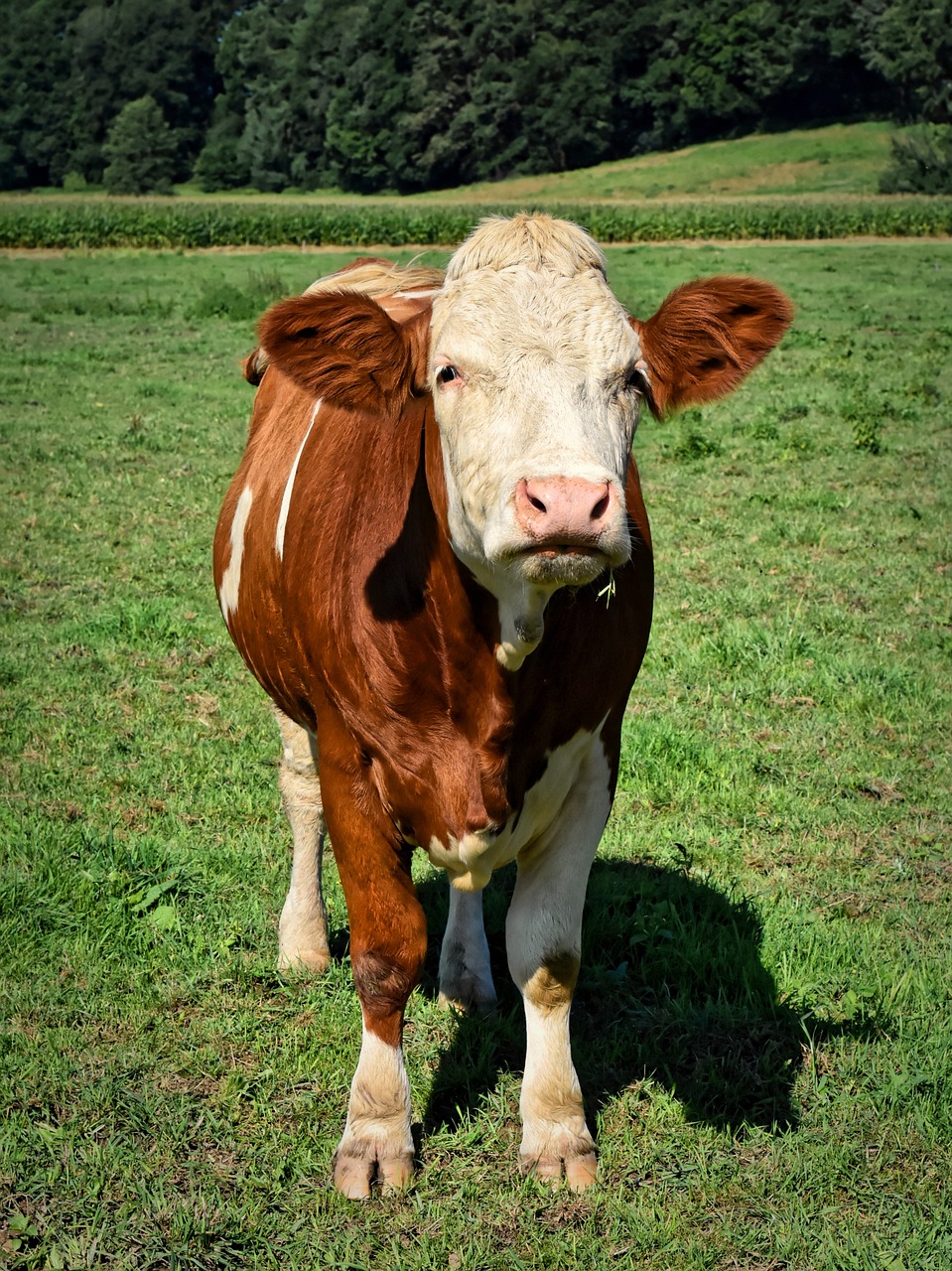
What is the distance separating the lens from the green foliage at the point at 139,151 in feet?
297

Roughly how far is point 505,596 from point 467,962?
5.58 ft

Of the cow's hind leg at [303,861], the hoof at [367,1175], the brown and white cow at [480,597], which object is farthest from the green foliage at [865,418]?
the hoof at [367,1175]

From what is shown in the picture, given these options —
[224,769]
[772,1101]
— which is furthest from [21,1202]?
[224,769]

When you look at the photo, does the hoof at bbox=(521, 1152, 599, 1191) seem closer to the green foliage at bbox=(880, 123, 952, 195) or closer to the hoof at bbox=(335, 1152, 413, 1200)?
the hoof at bbox=(335, 1152, 413, 1200)

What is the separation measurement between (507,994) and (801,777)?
202 cm

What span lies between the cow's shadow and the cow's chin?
5.91 feet

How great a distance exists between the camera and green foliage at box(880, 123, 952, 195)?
52656 millimetres

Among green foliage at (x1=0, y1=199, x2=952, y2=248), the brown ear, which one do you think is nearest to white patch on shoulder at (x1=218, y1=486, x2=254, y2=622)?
the brown ear

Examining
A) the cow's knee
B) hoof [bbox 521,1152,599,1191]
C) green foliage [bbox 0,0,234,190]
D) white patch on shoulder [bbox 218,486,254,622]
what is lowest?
hoof [bbox 521,1152,599,1191]

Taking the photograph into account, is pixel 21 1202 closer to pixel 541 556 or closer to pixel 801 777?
pixel 541 556

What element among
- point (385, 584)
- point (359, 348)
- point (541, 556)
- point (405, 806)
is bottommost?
point (405, 806)

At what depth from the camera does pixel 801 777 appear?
545 centimetres

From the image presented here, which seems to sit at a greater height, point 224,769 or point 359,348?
point 359,348

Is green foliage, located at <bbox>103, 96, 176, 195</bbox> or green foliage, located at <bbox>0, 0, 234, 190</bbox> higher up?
green foliage, located at <bbox>0, 0, 234, 190</bbox>
